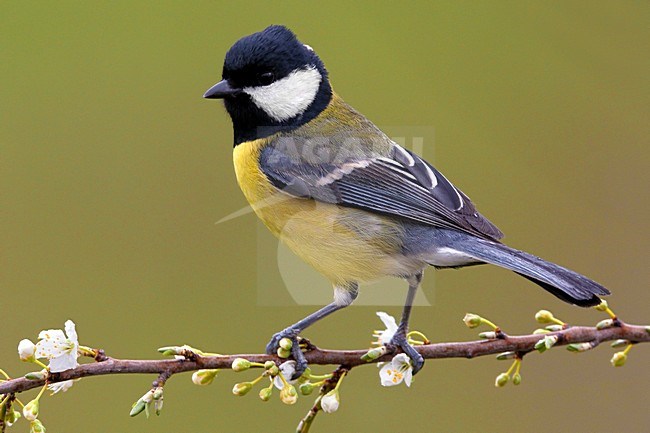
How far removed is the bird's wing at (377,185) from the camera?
2703 millimetres

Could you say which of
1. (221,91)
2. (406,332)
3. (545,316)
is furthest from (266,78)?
(545,316)

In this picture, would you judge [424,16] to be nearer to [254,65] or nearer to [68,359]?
[254,65]

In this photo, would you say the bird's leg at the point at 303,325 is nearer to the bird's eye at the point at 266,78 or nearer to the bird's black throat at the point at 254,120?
the bird's black throat at the point at 254,120

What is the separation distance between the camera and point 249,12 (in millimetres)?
4520

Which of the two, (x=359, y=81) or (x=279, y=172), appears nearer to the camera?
(x=279, y=172)

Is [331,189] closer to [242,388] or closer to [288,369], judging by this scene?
[288,369]

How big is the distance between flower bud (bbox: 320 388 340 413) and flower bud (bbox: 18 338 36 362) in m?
0.67

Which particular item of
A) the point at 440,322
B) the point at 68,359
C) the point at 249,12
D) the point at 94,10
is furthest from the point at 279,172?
the point at 94,10

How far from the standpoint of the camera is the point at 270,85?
2783 mm

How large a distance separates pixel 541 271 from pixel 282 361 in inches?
28.4

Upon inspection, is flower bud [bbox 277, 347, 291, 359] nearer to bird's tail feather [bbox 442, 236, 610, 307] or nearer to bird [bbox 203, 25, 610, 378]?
bird [bbox 203, 25, 610, 378]

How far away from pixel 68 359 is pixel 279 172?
1.03m

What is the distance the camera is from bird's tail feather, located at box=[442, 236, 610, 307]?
7.29 feet

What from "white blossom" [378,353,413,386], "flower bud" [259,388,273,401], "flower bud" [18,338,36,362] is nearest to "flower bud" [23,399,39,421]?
"flower bud" [18,338,36,362]
